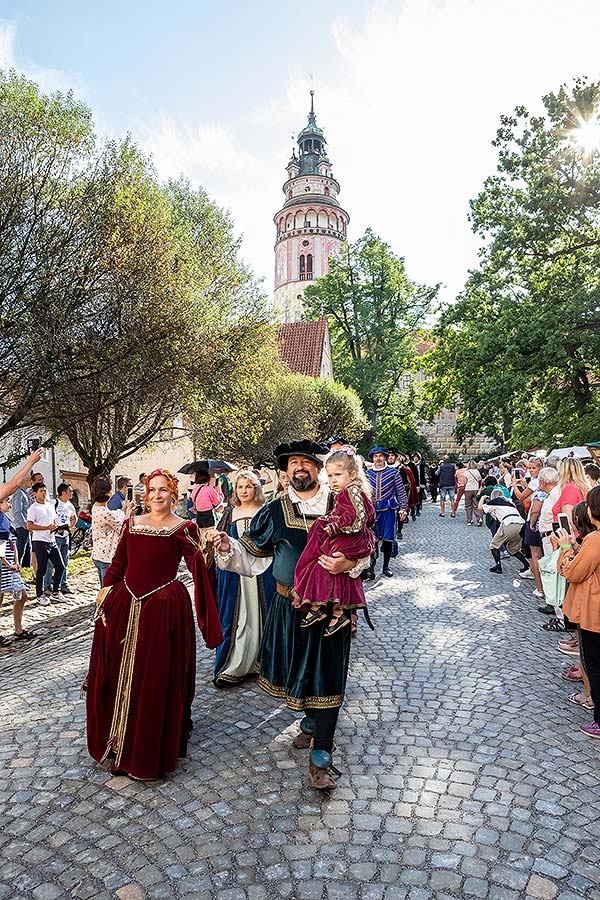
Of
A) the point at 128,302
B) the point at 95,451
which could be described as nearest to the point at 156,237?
the point at 128,302

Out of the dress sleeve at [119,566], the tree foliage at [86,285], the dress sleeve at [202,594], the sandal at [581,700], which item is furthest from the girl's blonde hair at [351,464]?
the tree foliage at [86,285]

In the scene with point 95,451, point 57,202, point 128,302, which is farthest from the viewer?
point 95,451

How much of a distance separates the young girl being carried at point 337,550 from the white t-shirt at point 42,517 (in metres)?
6.05

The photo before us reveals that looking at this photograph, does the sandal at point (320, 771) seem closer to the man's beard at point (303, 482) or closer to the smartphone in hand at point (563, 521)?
the man's beard at point (303, 482)

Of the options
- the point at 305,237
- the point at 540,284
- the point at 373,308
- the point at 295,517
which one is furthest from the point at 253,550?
the point at 305,237

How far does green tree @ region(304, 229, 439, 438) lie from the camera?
36219 mm

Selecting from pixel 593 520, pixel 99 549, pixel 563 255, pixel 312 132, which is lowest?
pixel 99 549

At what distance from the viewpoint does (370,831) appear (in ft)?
10.6

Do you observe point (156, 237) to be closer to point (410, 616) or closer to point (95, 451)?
point (95, 451)

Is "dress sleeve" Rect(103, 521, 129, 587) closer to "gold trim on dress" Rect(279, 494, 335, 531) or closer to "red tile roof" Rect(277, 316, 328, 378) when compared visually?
"gold trim on dress" Rect(279, 494, 335, 531)

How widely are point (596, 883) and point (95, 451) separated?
16349mm

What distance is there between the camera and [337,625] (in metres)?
3.65

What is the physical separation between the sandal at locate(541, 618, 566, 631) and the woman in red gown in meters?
4.74

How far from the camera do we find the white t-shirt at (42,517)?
28.3 ft
